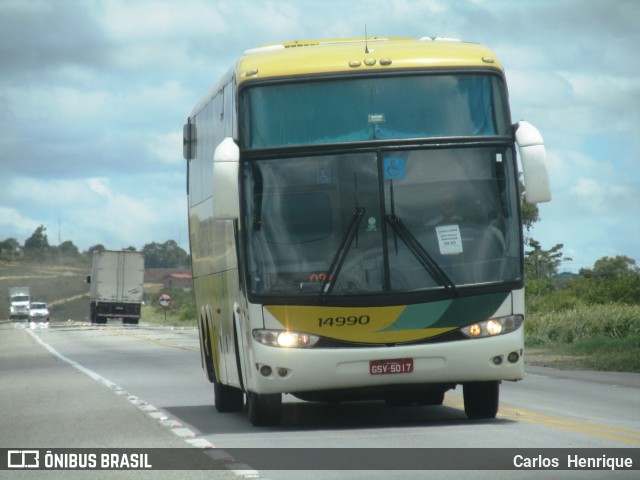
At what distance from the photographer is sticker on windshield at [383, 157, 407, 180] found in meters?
13.4

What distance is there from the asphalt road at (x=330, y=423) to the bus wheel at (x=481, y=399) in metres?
0.18

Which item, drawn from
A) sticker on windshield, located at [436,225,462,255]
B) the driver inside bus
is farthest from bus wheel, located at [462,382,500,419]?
the driver inside bus

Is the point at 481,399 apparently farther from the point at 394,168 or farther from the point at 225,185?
the point at 225,185

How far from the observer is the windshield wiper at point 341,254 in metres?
13.1

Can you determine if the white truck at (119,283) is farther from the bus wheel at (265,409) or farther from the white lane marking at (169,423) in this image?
the bus wheel at (265,409)

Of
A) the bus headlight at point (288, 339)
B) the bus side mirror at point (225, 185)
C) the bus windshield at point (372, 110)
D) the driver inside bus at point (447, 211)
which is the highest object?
the bus windshield at point (372, 110)

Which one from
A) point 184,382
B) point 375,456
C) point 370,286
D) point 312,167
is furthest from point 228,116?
point 184,382

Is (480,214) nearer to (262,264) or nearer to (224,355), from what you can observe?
(262,264)

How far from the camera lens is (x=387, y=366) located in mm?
13141

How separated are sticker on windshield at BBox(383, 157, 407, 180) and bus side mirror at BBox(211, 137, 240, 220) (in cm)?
147

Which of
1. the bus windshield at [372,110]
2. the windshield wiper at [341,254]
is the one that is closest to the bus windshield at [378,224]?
the windshield wiper at [341,254]

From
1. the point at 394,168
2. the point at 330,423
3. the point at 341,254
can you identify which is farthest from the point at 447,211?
the point at 330,423

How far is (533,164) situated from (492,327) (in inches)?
64.6

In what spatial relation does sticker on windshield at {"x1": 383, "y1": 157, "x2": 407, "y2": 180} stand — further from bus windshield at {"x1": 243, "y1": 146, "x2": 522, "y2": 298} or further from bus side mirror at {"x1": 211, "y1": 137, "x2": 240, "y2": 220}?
bus side mirror at {"x1": 211, "y1": 137, "x2": 240, "y2": 220}
